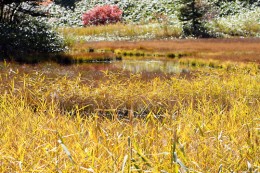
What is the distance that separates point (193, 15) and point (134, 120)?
27.7 metres

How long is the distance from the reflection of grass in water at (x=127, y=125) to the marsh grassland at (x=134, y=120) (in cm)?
1

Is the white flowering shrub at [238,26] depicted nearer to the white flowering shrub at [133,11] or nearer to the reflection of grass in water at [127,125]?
the white flowering shrub at [133,11]

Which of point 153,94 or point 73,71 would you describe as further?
point 73,71

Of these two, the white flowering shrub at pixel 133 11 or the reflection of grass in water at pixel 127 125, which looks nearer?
the reflection of grass in water at pixel 127 125

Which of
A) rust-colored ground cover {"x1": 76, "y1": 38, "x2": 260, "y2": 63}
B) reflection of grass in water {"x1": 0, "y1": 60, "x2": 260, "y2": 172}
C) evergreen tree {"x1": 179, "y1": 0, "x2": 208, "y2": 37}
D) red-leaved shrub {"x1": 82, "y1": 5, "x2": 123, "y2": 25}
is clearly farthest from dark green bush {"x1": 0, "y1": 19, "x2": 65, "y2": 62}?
red-leaved shrub {"x1": 82, "y1": 5, "x2": 123, "y2": 25}

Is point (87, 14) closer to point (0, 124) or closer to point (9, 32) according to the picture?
point (9, 32)

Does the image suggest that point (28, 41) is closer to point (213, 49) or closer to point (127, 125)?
point (213, 49)

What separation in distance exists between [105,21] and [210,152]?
39.8 m

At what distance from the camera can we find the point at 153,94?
26.9 ft

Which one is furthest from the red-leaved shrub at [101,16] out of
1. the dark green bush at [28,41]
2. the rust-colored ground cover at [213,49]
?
the dark green bush at [28,41]

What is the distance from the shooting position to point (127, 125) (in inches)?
157

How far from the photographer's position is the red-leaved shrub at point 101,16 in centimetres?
4188

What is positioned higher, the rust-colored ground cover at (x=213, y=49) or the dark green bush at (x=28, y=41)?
the dark green bush at (x=28, y=41)

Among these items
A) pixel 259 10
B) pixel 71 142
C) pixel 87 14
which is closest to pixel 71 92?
pixel 71 142
